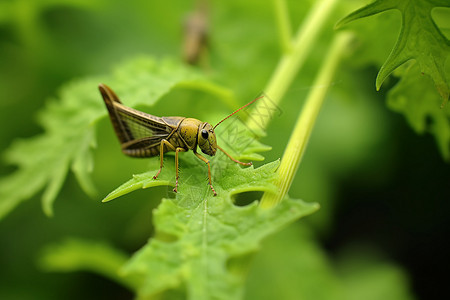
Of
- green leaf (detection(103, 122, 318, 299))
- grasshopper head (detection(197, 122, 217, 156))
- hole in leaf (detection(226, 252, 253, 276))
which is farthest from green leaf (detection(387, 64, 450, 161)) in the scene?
hole in leaf (detection(226, 252, 253, 276))

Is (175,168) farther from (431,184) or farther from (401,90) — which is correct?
(431,184)

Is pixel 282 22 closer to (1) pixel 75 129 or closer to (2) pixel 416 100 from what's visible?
(2) pixel 416 100

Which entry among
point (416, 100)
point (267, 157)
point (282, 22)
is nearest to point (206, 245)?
point (416, 100)

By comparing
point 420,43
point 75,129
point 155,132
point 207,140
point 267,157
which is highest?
point 267,157

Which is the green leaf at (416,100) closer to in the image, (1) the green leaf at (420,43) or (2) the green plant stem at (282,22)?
(1) the green leaf at (420,43)

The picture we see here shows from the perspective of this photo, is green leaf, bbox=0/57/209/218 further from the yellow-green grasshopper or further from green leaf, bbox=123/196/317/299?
green leaf, bbox=123/196/317/299

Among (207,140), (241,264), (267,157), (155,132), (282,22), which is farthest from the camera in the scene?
(267,157)

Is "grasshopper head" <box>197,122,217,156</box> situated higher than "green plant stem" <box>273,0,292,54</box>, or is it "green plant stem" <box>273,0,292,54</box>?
"green plant stem" <box>273,0,292,54</box>
